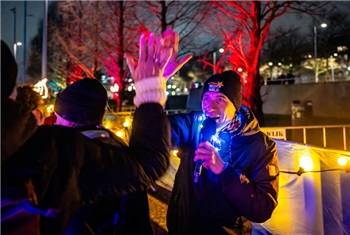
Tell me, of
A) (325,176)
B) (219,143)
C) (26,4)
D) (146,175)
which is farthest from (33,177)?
(26,4)

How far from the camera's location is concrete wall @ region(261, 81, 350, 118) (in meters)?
21.1

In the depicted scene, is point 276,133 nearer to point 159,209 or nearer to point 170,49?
point 159,209

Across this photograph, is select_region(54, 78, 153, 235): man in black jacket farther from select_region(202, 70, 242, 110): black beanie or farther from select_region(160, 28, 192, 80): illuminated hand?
select_region(202, 70, 242, 110): black beanie

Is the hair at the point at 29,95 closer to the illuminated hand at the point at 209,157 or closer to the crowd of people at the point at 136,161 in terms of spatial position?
the crowd of people at the point at 136,161

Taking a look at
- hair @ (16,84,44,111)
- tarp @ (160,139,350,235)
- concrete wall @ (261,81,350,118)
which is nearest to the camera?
tarp @ (160,139,350,235)

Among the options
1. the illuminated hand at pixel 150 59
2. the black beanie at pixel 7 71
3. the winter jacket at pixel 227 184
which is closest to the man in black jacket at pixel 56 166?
the black beanie at pixel 7 71

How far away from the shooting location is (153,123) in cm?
141

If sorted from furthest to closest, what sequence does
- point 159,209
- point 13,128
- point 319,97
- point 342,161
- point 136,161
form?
point 319,97 → point 159,209 → point 342,161 → point 136,161 → point 13,128

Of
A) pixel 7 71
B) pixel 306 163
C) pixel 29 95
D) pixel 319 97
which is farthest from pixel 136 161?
pixel 319 97

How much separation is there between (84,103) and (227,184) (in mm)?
914

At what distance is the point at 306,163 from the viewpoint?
376 cm

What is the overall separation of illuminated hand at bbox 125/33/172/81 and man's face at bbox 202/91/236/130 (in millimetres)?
1005

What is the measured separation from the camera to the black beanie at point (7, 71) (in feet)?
3.81

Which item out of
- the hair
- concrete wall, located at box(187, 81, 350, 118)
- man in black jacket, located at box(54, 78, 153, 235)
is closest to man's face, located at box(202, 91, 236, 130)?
man in black jacket, located at box(54, 78, 153, 235)
